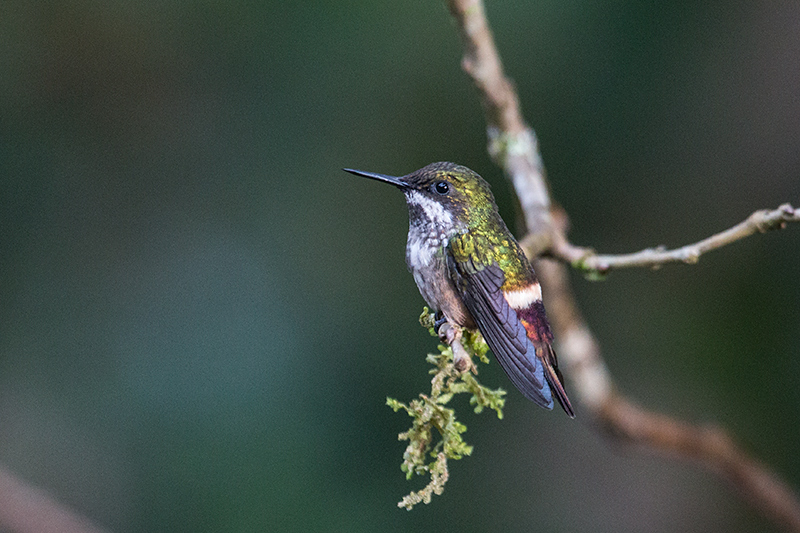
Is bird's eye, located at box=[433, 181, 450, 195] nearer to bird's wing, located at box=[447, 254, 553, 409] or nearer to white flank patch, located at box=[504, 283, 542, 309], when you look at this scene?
bird's wing, located at box=[447, 254, 553, 409]

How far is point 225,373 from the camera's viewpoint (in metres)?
3.61

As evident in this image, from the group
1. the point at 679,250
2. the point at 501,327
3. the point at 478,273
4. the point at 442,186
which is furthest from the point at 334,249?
the point at 679,250

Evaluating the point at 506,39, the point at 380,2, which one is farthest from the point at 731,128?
the point at 380,2

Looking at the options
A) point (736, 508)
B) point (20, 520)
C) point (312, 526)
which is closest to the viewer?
point (20, 520)

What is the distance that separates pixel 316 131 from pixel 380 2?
664 mm

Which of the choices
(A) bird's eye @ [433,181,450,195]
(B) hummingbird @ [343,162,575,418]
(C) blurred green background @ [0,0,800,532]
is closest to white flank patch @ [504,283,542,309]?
(B) hummingbird @ [343,162,575,418]

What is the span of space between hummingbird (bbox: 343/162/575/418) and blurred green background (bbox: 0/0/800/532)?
1553 millimetres

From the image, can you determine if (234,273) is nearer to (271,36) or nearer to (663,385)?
(271,36)

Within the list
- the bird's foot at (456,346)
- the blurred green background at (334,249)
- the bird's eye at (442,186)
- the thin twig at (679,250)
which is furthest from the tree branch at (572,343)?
the blurred green background at (334,249)

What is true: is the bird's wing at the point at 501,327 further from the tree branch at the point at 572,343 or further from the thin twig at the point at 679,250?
the tree branch at the point at 572,343

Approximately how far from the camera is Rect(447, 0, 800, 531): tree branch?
96.8 inches

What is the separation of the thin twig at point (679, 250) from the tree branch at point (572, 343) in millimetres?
217

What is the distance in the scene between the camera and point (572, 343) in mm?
2900

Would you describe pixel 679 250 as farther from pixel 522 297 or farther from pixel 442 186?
pixel 442 186
